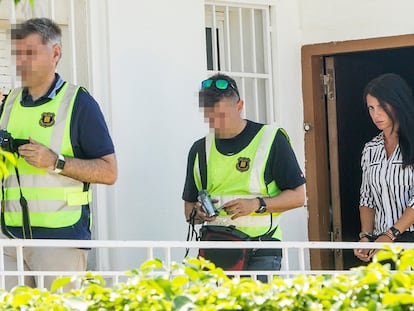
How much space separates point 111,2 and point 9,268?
1953 millimetres

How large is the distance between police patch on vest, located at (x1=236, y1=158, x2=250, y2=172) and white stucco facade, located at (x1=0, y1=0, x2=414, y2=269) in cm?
102

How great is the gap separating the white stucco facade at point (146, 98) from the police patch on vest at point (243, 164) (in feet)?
3.34

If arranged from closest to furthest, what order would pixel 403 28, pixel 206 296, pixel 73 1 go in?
pixel 206 296, pixel 73 1, pixel 403 28

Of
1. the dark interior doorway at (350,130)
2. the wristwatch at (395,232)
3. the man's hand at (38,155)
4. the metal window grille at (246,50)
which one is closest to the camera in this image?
the man's hand at (38,155)

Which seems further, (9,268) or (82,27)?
(82,27)

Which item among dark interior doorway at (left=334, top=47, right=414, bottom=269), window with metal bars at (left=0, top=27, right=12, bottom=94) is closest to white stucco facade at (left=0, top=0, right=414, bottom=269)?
window with metal bars at (left=0, top=27, right=12, bottom=94)

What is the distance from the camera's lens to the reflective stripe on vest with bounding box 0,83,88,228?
5734 mm

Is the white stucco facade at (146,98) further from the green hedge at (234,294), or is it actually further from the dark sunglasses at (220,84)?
the green hedge at (234,294)

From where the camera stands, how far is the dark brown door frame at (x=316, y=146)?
820cm

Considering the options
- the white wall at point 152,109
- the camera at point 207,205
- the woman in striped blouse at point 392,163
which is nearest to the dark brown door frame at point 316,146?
the white wall at point 152,109

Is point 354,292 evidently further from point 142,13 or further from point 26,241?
point 142,13

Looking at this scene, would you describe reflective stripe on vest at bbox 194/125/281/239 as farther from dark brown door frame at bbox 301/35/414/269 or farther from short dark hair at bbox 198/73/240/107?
dark brown door frame at bbox 301/35/414/269

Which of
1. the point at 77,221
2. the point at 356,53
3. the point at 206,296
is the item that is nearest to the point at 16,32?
the point at 77,221

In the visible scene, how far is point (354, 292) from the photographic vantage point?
11.6 ft
